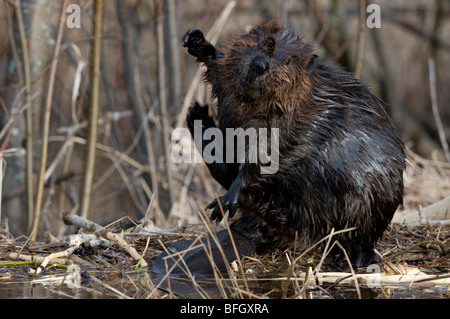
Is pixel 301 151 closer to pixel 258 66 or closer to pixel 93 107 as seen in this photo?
pixel 258 66

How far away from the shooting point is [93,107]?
420 cm

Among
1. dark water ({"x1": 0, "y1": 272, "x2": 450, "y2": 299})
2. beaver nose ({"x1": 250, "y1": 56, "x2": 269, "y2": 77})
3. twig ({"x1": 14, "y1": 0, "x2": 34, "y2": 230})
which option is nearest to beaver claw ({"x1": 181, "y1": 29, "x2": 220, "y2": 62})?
beaver nose ({"x1": 250, "y1": 56, "x2": 269, "y2": 77})

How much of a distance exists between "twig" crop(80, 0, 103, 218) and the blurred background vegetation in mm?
16

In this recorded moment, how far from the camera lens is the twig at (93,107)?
4148 millimetres

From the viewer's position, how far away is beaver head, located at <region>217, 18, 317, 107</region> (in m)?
2.51

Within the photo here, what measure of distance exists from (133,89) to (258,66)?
3.39m

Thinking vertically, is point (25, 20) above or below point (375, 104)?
above

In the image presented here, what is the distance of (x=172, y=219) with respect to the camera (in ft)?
16.4

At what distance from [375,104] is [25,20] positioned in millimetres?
2902

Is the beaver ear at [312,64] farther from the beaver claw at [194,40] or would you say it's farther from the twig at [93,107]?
the twig at [93,107]

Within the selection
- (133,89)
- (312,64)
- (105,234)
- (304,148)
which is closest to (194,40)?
(312,64)

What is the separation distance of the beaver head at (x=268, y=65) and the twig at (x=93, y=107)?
1.69m
